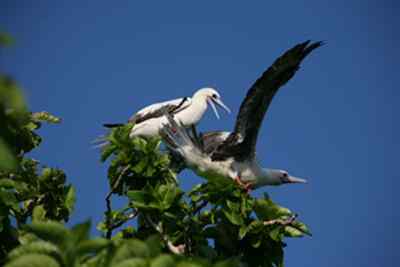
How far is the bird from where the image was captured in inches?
308

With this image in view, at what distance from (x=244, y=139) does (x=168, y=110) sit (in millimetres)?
1981

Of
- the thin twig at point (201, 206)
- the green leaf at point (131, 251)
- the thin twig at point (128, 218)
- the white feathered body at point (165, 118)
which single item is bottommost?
the green leaf at point (131, 251)

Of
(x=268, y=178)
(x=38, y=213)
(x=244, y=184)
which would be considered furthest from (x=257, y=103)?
(x=38, y=213)

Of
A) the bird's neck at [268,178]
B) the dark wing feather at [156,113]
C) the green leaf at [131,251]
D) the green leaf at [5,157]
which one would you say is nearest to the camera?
the green leaf at [5,157]

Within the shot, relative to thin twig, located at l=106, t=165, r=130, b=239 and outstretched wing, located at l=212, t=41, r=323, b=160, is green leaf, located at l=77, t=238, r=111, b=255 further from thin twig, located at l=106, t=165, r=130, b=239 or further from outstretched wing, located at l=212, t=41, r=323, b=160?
outstretched wing, located at l=212, t=41, r=323, b=160

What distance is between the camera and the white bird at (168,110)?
1001cm

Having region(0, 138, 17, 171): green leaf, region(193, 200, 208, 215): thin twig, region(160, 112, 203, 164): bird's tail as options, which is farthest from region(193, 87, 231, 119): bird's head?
region(0, 138, 17, 171): green leaf

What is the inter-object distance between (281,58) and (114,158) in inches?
95.1

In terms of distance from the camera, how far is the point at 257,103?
8.09 meters

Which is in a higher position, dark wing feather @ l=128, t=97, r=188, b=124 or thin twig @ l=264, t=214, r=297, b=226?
dark wing feather @ l=128, t=97, r=188, b=124

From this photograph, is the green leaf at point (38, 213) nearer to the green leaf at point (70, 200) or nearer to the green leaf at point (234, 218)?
the green leaf at point (70, 200)

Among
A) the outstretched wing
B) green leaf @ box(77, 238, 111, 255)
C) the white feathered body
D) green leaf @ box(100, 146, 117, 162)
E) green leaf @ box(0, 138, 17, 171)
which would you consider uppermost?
the white feathered body

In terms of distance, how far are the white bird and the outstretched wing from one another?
4.36 feet

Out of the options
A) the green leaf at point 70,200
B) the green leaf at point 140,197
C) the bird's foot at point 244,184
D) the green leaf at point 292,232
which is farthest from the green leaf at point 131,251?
the bird's foot at point 244,184
